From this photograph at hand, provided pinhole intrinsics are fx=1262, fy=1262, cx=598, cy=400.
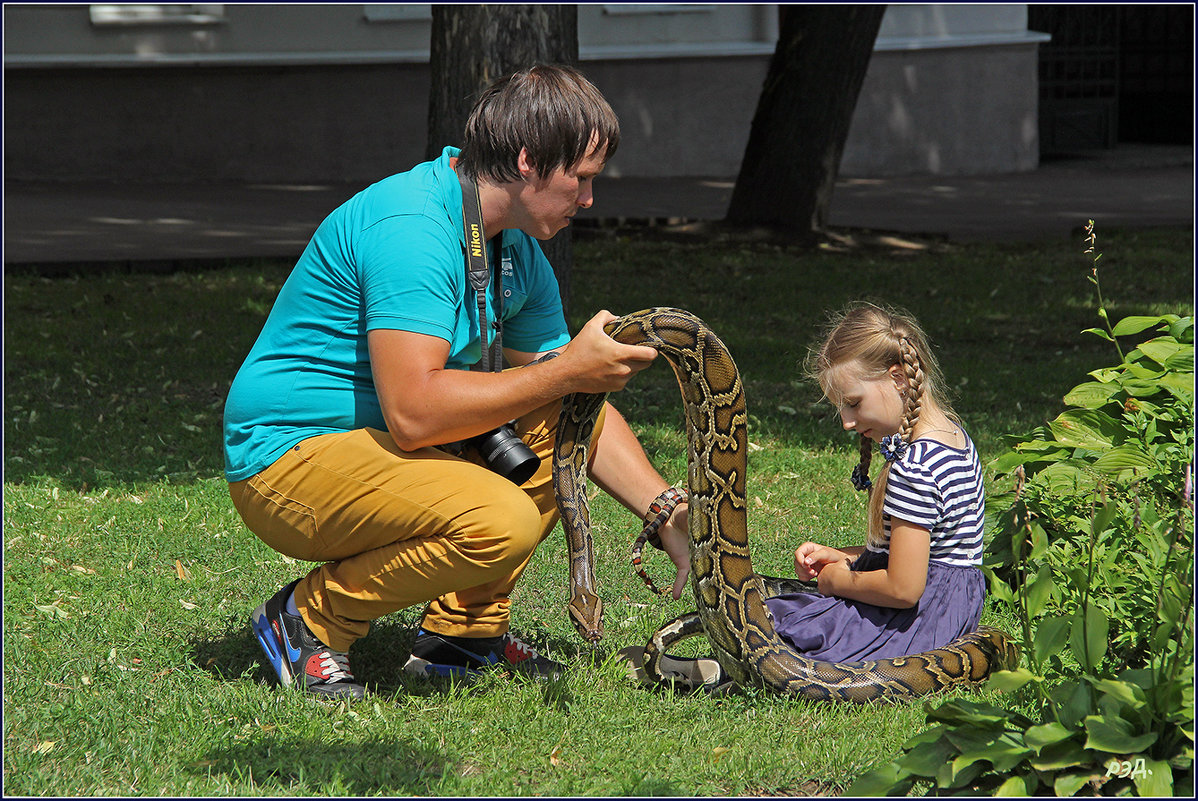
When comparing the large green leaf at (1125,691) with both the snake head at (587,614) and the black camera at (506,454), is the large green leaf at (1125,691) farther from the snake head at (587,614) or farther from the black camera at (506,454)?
the black camera at (506,454)

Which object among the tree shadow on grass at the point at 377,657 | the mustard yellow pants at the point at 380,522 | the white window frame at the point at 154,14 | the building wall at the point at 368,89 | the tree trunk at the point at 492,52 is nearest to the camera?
the mustard yellow pants at the point at 380,522

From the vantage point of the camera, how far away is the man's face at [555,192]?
3.71 m

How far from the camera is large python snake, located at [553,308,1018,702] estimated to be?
3.79m

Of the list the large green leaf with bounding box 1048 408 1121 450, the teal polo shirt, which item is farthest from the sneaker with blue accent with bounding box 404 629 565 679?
the large green leaf with bounding box 1048 408 1121 450

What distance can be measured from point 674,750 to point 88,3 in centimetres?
1836

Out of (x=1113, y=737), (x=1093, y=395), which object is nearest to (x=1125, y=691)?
(x=1113, y=737)

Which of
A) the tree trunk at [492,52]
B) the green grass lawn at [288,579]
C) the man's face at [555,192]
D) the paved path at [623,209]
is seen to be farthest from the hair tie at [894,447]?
the paved path at [623,209]

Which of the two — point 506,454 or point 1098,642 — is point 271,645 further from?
point 1098,642

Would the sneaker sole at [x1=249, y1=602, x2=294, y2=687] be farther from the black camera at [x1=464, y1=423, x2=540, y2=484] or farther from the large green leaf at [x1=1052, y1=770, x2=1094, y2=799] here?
the large green leaf at [x1=1052, y1=770, x2=1094, y2=799]

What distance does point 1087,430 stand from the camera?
186 inches

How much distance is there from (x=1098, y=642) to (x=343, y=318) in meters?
2.27

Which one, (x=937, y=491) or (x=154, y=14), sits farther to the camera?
(x=154, y=14)

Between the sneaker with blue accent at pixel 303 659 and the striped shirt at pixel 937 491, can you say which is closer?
the striped shirt at pixel 937 491

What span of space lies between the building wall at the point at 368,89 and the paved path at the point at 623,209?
73 centimetres
